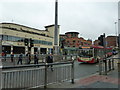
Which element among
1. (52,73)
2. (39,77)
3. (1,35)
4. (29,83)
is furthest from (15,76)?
(1,35)

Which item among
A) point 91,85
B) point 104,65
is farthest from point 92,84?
point 104,65

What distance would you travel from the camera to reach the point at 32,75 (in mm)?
4969

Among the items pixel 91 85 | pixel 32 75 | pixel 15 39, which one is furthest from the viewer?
pixel 15 39

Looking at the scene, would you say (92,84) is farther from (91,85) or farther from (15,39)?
(15,39)

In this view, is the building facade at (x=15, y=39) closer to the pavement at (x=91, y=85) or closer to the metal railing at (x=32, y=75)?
the pavement at (x=91, y=85)

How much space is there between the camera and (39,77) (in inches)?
203

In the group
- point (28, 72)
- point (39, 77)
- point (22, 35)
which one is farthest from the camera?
point (22, 35)

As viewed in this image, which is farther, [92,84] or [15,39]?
[15,39]

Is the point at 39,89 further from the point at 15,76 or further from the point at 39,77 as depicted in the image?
the point at 15,76

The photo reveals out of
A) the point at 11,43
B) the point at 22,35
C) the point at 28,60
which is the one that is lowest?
the point at 28,60

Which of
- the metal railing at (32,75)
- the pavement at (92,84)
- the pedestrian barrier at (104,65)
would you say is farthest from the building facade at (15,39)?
the metal railing at (32,75)

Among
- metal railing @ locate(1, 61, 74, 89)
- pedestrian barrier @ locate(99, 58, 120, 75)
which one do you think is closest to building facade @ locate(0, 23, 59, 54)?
pedestrian barrier @ locate(99, 58, 120, 75)

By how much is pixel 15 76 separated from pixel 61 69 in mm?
2418

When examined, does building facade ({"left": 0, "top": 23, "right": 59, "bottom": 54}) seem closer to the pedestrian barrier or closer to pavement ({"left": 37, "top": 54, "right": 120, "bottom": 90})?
the pedestrian barrier
